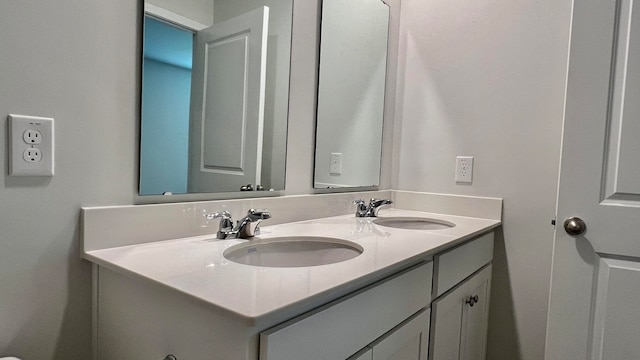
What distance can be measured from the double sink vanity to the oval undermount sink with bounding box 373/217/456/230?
0.55 ft

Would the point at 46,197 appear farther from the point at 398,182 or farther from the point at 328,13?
the point at 398,182

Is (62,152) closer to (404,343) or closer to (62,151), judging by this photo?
(62,151)

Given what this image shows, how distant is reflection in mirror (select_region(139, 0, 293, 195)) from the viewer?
965mm

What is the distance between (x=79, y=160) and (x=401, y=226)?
1222 mm

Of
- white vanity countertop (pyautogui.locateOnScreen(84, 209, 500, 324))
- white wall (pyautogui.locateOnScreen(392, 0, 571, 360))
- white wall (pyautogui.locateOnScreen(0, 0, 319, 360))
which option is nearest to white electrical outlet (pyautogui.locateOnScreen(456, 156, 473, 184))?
white wall (pyautogui.locateOnScreen(392, 0, 571, 360))

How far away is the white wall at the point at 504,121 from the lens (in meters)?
1.54

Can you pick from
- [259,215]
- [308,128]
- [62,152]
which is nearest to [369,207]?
[308,128]

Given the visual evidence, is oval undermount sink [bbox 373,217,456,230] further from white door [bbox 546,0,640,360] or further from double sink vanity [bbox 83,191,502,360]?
white door [bbox 546,0,640,360]

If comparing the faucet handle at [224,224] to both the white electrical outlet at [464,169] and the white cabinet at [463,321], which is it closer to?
the white cabinet at [463,321]

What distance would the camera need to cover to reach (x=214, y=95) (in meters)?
1.13

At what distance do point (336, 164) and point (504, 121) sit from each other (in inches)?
29.0

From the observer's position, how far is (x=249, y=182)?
124 centimetres

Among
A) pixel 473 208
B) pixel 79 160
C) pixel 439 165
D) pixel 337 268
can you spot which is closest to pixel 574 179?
pixel 473 208

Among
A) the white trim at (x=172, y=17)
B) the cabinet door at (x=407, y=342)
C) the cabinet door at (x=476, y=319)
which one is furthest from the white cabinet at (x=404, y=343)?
the white trim at (x=172, y=17)
